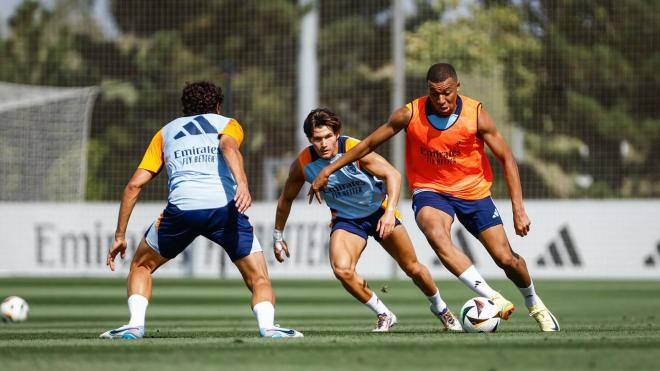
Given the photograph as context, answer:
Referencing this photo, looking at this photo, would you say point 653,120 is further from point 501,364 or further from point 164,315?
point 501,364

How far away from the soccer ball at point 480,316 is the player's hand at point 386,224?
2.95 feet

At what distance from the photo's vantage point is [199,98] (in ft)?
30.7

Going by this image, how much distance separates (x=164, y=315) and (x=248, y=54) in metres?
28.1

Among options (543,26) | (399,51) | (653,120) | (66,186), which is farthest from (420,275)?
(653,120)

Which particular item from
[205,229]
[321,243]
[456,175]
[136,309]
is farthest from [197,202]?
[321,243]

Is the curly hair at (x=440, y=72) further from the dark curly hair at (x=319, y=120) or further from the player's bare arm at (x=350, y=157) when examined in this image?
the dark curly hair at (x=319, y=120)

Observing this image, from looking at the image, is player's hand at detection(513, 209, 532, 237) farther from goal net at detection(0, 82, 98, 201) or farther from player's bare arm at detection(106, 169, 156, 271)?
goal net at detection(0, 82, 98, 201)

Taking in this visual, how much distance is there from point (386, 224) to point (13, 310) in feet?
20.8

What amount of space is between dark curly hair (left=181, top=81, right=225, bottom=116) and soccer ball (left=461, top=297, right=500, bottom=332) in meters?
2.65

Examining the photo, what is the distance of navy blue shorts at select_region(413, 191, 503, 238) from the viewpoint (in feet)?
34.0

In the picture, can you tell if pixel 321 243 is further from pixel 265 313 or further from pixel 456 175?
pixel 265 313

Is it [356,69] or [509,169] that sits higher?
[356,69]

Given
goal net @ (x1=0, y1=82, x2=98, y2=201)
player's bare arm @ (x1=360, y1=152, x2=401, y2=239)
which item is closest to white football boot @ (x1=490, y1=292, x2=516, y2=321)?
player's bare arm @ (x1=360, y1=152, x2=401, y2=239)

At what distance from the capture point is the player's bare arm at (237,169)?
29.1 ft
